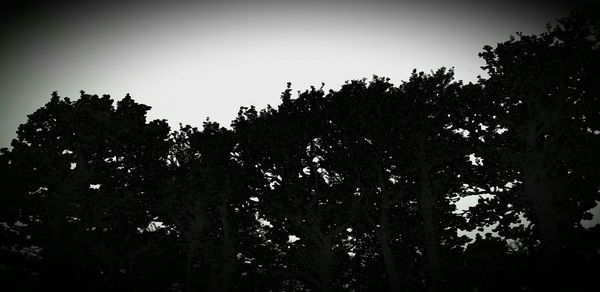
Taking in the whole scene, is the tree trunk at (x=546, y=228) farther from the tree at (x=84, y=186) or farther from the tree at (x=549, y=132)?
the tree at (x=84, y=186)

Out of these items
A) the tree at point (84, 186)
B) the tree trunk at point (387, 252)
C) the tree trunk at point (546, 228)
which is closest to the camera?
the tree trunk at point (546, 228)

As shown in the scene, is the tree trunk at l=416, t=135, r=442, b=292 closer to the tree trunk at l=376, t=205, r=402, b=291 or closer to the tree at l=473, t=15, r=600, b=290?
the tree trunk at l=376, t=205, r=402, b=291

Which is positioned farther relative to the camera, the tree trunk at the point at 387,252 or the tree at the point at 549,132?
the tree trunk at the point at 387,252

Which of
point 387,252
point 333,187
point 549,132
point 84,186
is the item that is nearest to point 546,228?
point 549,132

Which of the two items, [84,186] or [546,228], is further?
[84,186]

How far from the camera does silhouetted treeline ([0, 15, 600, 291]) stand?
1698cm

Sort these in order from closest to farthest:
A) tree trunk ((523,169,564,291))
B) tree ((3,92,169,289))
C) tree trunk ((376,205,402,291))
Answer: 1. tree trunk ((523,169,564,291))
2. tree ((3,92,169,289))
3. tree trunk ((376,205,402,291))

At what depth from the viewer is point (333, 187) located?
2388cm

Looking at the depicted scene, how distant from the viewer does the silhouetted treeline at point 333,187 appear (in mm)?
16984

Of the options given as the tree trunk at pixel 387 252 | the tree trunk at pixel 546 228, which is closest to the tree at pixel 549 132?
the tree trunk at pixel 546 228

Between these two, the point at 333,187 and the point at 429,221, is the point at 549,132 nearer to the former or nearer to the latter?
the point at 429,221

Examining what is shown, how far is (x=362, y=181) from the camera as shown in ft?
78.9

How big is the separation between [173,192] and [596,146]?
24.9 meters

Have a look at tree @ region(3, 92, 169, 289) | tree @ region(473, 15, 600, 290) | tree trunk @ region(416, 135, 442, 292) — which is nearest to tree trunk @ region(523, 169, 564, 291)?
tree @ region(473, 15, 600, 290)
